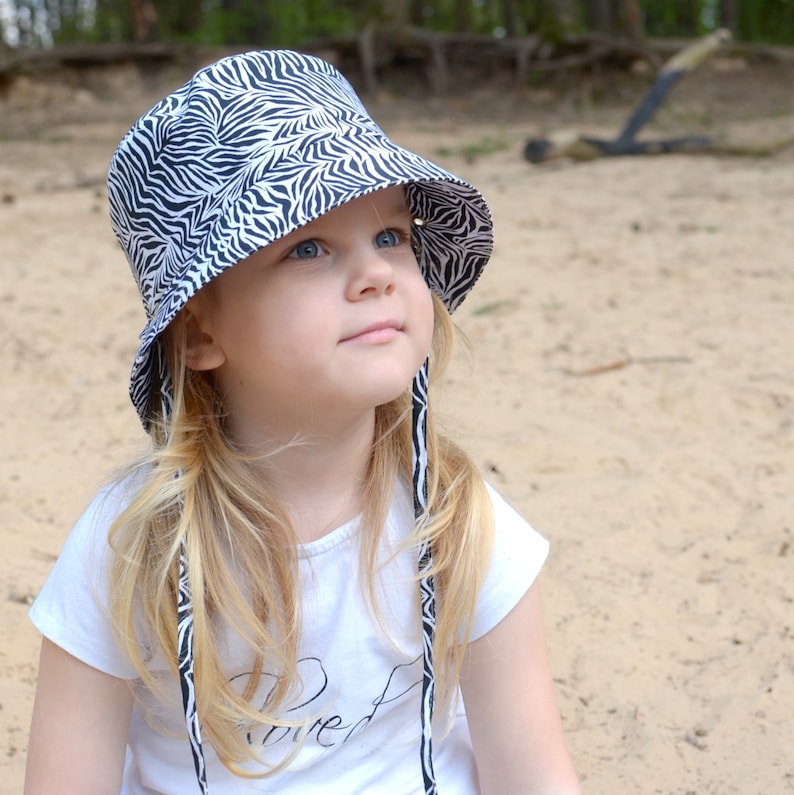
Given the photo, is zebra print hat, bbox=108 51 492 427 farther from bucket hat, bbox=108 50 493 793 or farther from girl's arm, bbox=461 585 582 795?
girl's arm, bbox=461 585 582 795

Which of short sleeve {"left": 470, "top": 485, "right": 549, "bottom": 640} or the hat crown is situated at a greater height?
the hat crown

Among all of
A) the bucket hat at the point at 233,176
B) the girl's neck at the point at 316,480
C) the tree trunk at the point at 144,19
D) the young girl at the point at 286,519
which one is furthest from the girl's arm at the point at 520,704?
the tree trunk at the point at 144,19

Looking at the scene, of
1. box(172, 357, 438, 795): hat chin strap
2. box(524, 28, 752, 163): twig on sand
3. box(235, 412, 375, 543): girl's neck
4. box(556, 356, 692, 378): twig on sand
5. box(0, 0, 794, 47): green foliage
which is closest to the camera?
box(172, 357, 438, 795): hat chin strap

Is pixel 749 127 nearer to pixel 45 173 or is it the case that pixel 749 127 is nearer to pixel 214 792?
pixel 45 173

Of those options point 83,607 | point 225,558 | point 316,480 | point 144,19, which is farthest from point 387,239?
point 144,19

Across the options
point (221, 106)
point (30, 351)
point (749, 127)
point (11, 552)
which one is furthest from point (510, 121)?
point (221, 106)

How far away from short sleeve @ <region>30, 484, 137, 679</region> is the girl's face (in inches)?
11.9

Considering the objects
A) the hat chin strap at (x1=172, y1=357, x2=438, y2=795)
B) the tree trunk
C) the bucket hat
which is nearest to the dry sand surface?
the hat chin strap at (x1=172, y1=357, x2=438, y2=795)

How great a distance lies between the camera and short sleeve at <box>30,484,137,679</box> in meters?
1.34

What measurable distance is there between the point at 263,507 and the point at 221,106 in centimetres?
51

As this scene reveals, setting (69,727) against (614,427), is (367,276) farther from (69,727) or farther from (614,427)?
(614,427)

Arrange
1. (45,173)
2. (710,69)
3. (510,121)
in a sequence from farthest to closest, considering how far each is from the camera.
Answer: (710,69) → (510,121) → (45,173)

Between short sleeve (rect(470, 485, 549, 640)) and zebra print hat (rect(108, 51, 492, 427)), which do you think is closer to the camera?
zebra print hat (rect(108, 51, 492, 427))

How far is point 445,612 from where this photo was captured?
1.42 m
